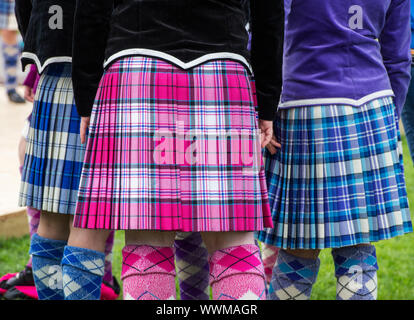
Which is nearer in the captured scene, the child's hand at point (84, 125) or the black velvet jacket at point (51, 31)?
the child's hand at point (84, 125)

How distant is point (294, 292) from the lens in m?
2.20

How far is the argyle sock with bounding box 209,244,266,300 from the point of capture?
Answer: 154 centimetres

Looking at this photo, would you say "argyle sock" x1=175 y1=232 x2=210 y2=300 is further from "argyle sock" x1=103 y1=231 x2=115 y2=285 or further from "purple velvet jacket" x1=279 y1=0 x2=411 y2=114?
"purple velvet jacket" x1=279 y1=0 x2=411 y2=114

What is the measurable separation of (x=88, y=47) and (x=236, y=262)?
0.69m

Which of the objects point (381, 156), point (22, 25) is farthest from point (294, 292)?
point (22, 25)

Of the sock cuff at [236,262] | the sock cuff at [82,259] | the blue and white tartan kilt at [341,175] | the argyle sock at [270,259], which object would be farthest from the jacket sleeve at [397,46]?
the sock cuff at [82,259]

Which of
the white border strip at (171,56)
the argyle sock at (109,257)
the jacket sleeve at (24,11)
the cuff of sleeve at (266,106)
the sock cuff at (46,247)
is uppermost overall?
the jacket sleeve at (24,11)

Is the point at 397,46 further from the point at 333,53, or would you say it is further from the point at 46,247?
the point at 46,247

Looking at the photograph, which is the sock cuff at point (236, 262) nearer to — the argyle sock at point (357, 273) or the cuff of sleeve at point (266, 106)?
the cuff of sleeve at point (266, 106)

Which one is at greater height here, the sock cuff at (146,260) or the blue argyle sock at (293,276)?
the sock cuff at (146,260)

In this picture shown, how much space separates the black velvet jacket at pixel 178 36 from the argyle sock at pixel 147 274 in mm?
449

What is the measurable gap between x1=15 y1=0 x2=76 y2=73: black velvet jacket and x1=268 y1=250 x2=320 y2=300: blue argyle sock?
103cm

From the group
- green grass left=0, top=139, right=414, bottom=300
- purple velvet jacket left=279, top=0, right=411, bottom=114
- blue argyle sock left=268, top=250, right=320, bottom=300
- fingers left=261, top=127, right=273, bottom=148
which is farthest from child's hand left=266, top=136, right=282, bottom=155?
green grass left=0, top=139, right=414, bottom=300

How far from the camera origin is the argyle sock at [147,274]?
60.3 inches
